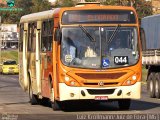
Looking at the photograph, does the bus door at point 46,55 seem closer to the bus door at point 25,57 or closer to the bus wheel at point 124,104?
the bus wheel at point 124,104

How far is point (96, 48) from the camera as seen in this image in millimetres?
20688

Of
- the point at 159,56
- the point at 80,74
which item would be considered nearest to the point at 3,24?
the point at 159,56

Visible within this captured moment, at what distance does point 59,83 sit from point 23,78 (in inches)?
246

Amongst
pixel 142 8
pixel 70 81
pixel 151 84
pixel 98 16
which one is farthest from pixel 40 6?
pixel 70 81

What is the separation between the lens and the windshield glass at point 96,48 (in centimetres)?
2061

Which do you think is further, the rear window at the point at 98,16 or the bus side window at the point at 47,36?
the bus side window at the point at 47,36

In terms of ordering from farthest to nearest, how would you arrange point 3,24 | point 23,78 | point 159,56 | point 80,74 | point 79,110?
1. point 3,24
2. point 159,56
3. point 23,78
4. point 79,110
5. point 80,74

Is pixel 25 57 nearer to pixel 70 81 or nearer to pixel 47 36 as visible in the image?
pixel 47 36

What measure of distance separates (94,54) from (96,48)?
0.19 meters

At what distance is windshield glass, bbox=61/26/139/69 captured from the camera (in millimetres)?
20609

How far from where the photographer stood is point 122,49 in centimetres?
2084

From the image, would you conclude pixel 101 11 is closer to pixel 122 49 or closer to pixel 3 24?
pixel 122 49

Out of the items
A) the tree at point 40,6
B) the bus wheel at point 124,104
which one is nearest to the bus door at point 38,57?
the bus wheel at point 124,104

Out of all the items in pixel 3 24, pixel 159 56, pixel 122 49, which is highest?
pixel 122 49
